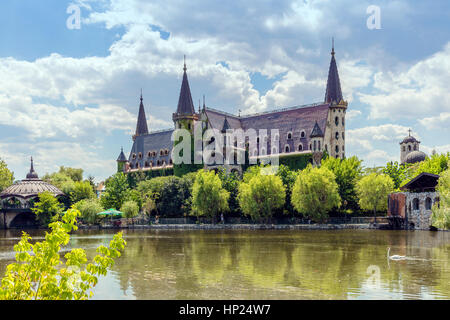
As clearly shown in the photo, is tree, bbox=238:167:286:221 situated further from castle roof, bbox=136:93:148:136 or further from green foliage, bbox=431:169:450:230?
castle roof, bbox=136:93:148:136

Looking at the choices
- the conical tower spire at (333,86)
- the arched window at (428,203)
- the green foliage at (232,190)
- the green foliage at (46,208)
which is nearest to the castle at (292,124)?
the conical tower spire at (333,86)

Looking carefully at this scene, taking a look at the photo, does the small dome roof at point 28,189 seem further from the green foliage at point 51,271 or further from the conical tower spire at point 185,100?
the green foliage at point 51,271

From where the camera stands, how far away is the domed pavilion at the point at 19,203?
8306 centimetres

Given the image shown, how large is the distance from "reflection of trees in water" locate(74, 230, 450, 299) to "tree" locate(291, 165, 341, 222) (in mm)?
26322

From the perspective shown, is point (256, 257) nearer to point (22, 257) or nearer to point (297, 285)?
point (297, 285)

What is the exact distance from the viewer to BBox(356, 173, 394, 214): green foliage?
205 feet

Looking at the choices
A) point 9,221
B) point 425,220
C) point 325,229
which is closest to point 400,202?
point 425,220

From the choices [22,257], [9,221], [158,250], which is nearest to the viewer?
[22,257]

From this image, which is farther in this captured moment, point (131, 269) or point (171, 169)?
point (171, 169)

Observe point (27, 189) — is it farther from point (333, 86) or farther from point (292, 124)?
point (333, 86)

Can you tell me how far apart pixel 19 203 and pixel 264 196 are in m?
48.1

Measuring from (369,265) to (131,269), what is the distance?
11.5 m

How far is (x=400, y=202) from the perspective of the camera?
59.4 metres

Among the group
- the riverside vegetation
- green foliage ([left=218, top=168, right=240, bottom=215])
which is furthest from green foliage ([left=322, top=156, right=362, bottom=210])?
green foliage ([left=218, top=168, right=240, bottom=215])
